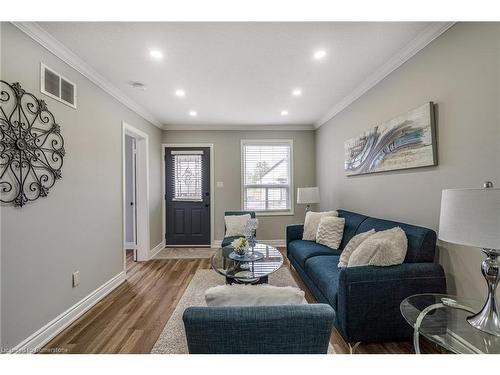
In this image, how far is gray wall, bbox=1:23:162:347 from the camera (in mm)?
1619

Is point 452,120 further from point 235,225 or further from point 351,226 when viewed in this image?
point 235,225

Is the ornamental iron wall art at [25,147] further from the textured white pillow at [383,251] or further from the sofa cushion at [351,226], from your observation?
the sofa cushion at [351,226]

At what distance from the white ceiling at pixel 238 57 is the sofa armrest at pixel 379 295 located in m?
1.91

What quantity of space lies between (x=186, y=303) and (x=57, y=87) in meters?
2.43

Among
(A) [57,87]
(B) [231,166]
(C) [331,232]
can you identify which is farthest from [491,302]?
(B) [231,166]

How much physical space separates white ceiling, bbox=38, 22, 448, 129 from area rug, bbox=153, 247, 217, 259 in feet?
8.61

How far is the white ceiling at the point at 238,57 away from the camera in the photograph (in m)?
1.84

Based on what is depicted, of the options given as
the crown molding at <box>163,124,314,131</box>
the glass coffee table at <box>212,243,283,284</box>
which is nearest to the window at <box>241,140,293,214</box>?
the crown molding at <box>163,124,314,131</box>

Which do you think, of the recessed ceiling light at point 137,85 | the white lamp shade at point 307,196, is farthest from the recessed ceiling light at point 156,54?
the white lamp shade at point 307,196

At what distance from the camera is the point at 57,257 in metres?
2.00

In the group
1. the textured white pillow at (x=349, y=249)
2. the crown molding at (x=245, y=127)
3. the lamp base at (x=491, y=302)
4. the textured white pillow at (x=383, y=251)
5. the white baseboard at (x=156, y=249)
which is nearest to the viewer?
the lamp base at (x=491, y=302)

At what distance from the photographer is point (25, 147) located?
5.57 ft

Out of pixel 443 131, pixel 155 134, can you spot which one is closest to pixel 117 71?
pixel 155 134
